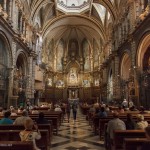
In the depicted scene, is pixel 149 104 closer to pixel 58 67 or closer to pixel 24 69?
pixel 24 69

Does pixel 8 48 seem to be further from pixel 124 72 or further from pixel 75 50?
pixel 75 50

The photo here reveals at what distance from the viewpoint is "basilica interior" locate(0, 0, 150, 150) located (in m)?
18.1

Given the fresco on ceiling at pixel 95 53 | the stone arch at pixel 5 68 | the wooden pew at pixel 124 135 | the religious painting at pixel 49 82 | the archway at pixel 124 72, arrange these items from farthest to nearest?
1. the fresco on ceiling at pixel 95 53
2. the religious painting at pixel 49 82
3. the archway at pixel 124 72
4. the stone arch at pixel 5 68
5. the wooden pew at pixel 124 135

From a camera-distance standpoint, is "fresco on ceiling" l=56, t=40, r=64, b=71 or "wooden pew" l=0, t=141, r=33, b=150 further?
"fresco on ceiling" l=56, t=40, r=64, b=71

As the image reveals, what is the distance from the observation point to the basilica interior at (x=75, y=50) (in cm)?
1812

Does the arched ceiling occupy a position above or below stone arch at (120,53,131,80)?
above

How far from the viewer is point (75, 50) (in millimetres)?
46906

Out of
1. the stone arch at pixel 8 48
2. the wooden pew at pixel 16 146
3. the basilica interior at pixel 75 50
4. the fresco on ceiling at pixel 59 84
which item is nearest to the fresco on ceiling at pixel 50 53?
the basilica interior at pixel 75 50

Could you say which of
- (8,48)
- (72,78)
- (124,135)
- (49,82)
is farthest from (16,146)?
(72,78)

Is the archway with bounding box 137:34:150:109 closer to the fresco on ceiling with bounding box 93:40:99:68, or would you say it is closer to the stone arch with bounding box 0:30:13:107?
the stone arch with bounding box 0:30:13:107

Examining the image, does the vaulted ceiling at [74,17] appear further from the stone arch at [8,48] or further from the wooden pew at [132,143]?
the wooden pew at [132,143]

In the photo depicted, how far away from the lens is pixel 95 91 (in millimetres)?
42375

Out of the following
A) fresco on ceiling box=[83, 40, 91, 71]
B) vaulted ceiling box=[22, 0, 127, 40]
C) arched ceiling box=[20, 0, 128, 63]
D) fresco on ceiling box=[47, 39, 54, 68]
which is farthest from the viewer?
fresco on ceiling box=[83, 40, 91, 71]

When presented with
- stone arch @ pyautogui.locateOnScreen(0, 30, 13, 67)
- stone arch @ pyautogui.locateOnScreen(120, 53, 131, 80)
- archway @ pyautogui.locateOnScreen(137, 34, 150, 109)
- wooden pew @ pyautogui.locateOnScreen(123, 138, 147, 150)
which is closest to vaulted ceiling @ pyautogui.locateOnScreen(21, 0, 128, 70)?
stone arch @ pyautogui.locateOnScreen(120, 53, 131, 80)
